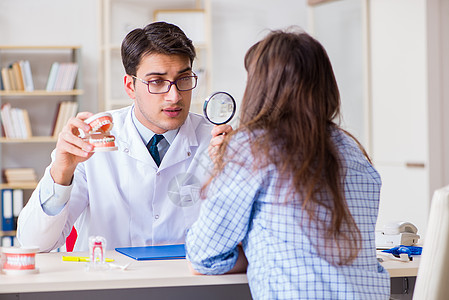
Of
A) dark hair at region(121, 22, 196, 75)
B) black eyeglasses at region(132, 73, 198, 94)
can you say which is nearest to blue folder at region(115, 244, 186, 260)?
black eyeglasses at region(132, 73, 198, 94)

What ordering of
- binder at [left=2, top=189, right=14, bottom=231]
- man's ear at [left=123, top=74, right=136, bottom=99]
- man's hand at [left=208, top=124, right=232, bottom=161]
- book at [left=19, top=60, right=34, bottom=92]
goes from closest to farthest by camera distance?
man's hand at [left=208, top=124, right=232, bottom=161]
man's ear at [left=123, top=74, right=136, bottom=99]
binder at [left=2, top=189, right=14, bottom=231]
book at [left=19, top=60, right=34, bottom=92]

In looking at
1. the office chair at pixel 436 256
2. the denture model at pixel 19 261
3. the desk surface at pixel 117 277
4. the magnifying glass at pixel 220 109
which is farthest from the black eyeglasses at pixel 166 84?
the office chair at pixel 436 256

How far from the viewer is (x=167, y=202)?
86.2 inches

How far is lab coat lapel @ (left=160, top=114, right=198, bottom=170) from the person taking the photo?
7.25 feet

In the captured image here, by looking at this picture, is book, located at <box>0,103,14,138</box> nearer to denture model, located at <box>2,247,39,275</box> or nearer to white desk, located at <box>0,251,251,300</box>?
white desk, located at <box>0,251,251,300</box>

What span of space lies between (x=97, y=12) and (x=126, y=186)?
10.5 ft

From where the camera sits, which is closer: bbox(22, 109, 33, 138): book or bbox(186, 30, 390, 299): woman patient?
bbox(186, 30, 390, 299): woman patient

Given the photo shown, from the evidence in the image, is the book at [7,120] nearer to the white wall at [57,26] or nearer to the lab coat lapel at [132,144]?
the white wall at [57,26]

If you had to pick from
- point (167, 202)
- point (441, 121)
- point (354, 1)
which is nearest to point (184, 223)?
point (167, 202)

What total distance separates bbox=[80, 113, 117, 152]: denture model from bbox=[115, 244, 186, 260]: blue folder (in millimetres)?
320

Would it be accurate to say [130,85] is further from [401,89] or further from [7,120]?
[7,120]

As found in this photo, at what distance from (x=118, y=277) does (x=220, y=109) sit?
1.98 ft

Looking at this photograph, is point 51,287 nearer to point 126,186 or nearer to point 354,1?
point 126,186

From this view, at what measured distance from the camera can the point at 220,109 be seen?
75.4 inches
